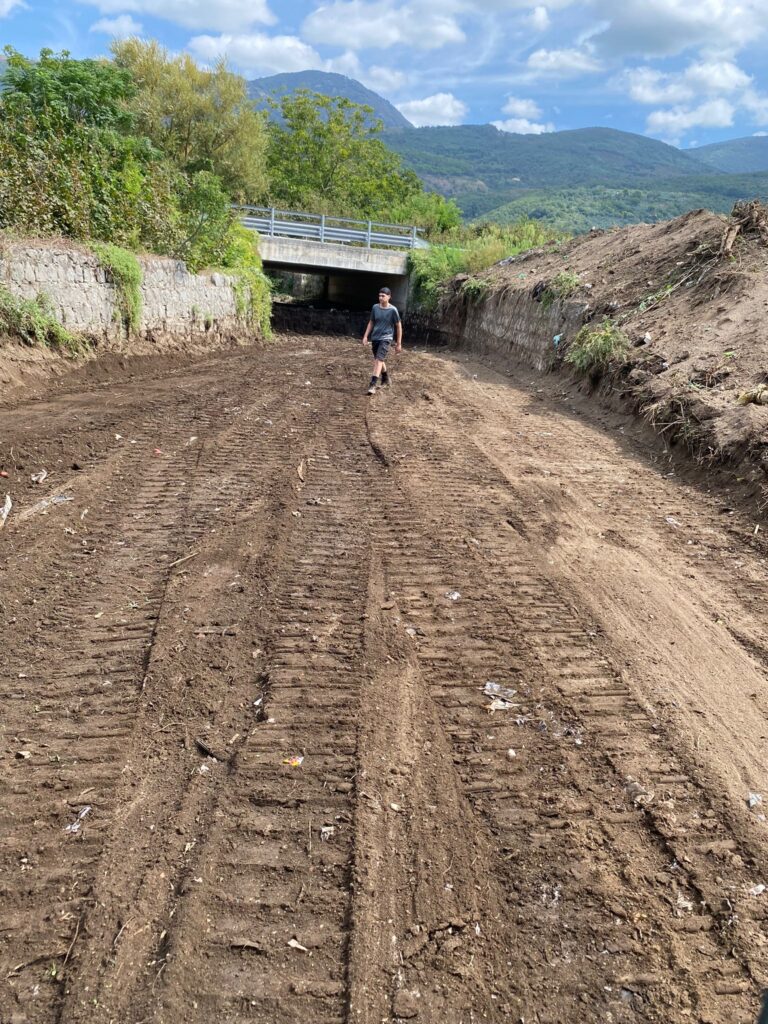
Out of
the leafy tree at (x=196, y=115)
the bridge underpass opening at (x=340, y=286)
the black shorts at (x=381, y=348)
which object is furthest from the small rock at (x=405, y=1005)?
the leafy tree at (x=196, y=115)

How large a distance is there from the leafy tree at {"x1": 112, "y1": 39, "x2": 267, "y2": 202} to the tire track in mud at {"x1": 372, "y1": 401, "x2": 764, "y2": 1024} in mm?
31079

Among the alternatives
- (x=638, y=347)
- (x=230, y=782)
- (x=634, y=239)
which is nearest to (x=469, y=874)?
(x=230, y=782)

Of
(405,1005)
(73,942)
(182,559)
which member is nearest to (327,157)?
(182,559)

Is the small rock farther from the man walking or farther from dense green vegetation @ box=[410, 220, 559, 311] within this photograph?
dense green vegetation @ box=[410, 220, 559, 311]

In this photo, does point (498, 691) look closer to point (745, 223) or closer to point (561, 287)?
point (745, 223)

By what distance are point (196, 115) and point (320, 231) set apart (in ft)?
37.5

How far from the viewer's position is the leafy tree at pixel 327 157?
44.2 metres

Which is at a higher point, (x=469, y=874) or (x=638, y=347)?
(x=638, y=347)

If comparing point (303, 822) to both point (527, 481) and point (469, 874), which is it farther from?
point (527, 481)

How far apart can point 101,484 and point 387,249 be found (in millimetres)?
23018

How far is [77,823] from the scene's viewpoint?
2.78 meters

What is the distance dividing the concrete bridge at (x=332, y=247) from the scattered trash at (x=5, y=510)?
21.6 metres

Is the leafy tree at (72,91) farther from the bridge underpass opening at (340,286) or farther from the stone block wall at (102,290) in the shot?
the bridge underpass opening at (340,286)

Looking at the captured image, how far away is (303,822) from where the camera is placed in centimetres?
282
